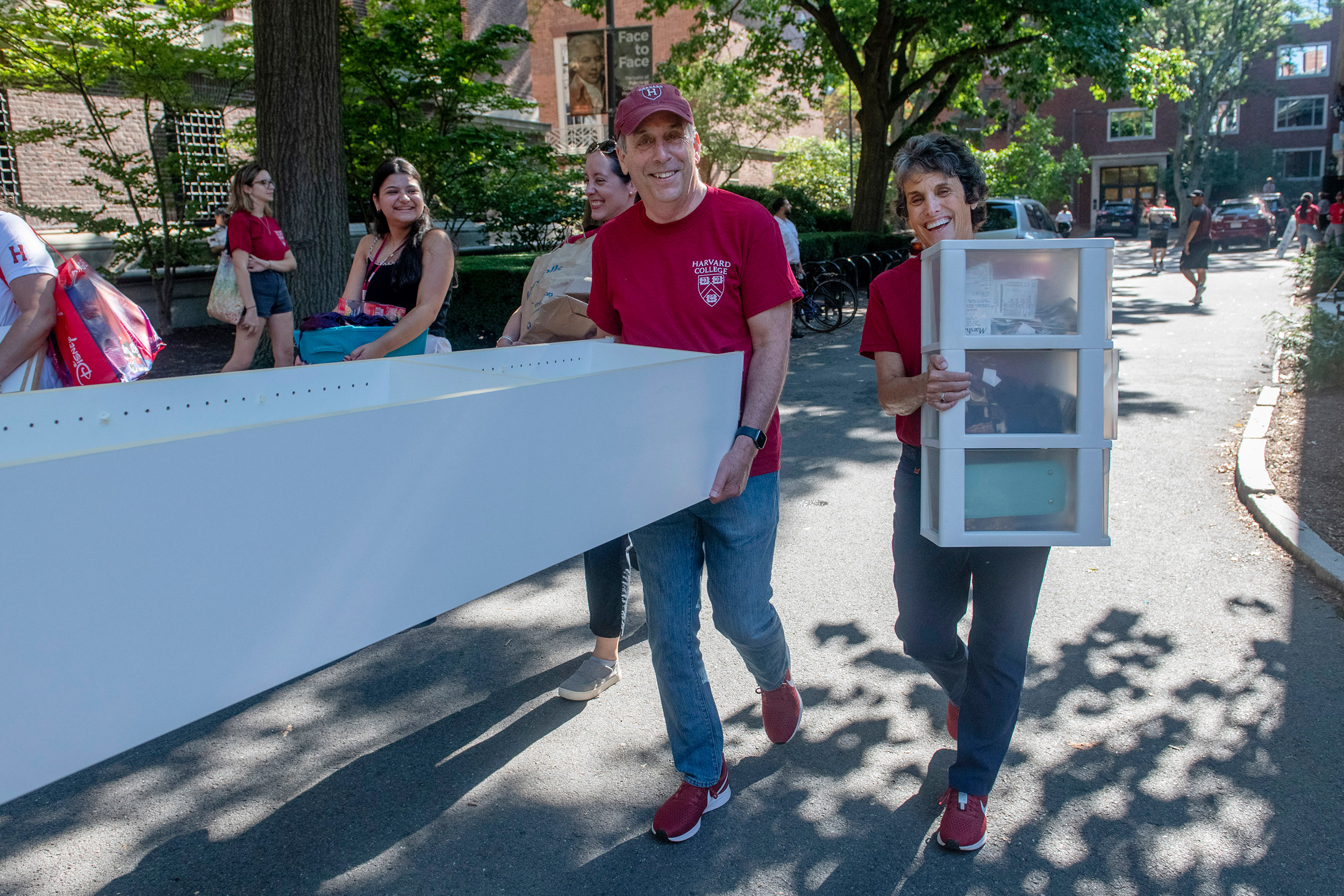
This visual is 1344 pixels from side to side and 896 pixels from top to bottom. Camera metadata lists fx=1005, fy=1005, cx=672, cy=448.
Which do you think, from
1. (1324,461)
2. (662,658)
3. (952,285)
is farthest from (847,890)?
(1324,461)

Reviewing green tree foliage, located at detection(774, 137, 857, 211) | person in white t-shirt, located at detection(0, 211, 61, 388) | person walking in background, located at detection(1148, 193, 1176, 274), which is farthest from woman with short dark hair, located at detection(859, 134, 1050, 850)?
green tree foliage, located at detection(774, 137, 857, 211)

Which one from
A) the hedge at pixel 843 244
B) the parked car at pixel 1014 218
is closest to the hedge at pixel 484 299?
the hedge at pixel 843 244

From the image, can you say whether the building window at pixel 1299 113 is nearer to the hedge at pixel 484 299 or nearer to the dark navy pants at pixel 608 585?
the hedge at pixel 484 299

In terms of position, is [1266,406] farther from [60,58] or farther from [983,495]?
[60,58]

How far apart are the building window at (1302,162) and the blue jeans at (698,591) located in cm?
6616

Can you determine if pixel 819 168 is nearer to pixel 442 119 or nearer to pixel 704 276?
pixel 442 119

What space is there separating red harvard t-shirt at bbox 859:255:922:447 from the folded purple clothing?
205cm

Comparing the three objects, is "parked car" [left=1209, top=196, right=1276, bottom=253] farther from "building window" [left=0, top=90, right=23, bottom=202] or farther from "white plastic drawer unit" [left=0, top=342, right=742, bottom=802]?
"white plastic drawer unit" [left=0, top=342, right=742, bottom=802]

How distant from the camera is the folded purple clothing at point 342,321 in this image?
389cm

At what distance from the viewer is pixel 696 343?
9.42ft

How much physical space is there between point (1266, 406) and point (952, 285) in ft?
23.6

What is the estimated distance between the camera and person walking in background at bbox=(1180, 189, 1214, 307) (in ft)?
54.3

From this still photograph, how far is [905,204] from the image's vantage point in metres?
2.97

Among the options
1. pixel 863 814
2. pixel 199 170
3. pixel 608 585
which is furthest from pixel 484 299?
pixel 863 814
